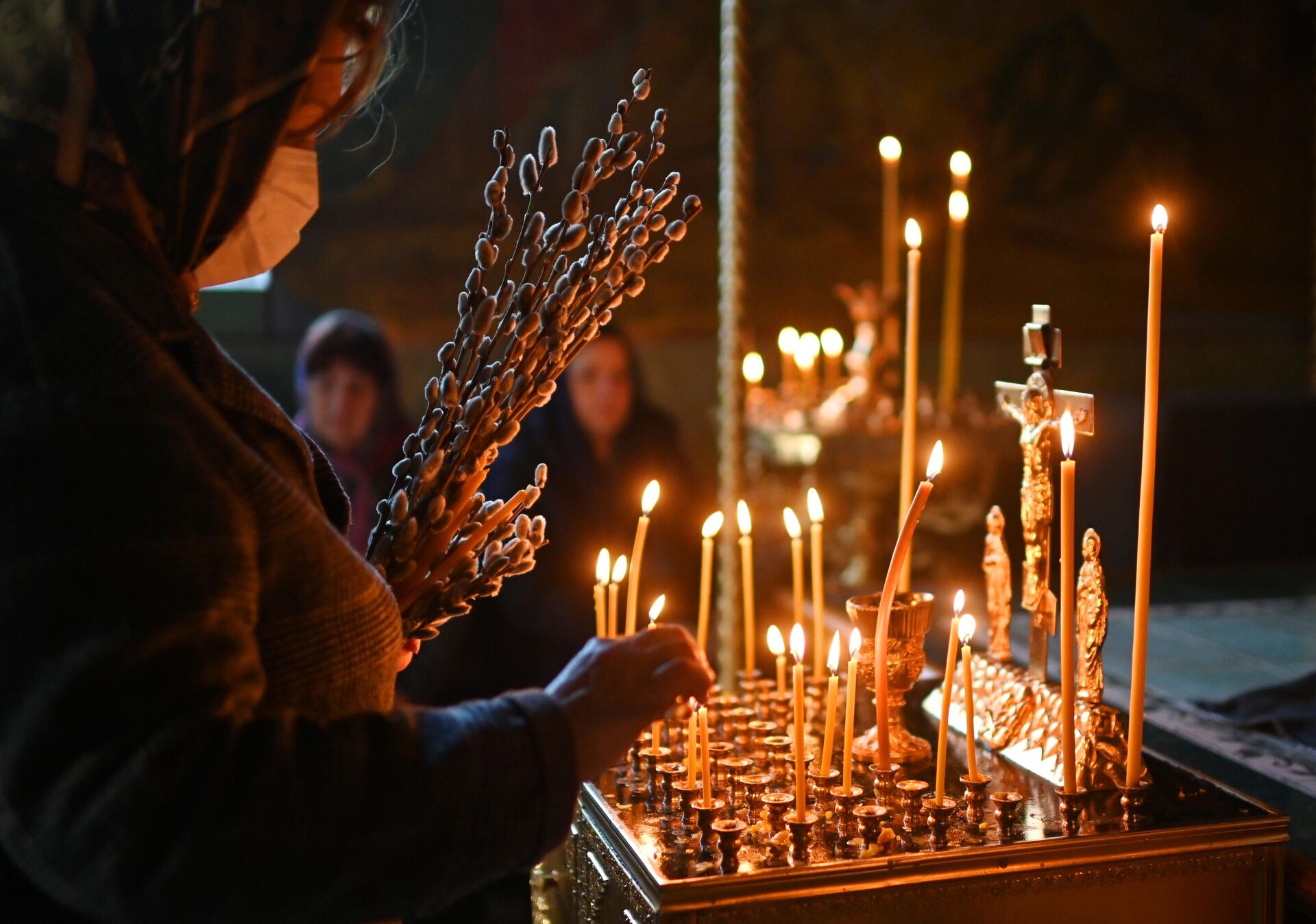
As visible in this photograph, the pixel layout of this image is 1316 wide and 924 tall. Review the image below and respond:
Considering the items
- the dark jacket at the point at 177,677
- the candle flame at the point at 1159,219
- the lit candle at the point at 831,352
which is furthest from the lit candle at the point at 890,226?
the dark jacket at the point at 177,677

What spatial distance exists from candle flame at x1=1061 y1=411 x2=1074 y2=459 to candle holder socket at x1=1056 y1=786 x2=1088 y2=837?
0.96 feet

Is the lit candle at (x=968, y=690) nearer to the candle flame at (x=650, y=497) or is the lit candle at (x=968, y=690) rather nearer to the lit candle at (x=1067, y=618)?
the lit candle at (x=1067, y=618)

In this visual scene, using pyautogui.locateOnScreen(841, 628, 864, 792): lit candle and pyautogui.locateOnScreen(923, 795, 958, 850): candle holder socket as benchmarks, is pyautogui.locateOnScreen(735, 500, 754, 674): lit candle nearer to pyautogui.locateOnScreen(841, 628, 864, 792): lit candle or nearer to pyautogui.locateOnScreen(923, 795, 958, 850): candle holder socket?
pyautogui.locateOnScreen(841, 628, 864, 792): lit candle

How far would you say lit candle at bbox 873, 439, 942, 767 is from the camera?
1073mm

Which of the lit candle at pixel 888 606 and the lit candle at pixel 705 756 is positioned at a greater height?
the lit candle at pixel 888 606

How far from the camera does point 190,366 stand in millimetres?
783

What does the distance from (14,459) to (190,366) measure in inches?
5.6

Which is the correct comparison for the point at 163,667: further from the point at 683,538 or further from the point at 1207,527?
the point at 1207,527

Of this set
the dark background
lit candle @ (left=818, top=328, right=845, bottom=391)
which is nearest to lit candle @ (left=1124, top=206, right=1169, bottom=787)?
lit candle @ (left=818, top=328, right=845, bottom=391)

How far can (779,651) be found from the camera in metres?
1.29

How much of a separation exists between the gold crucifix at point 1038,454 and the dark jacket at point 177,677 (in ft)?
2.29

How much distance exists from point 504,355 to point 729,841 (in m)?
0.43

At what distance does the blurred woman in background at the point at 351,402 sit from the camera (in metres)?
3.41

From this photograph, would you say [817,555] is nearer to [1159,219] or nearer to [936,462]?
[936,462]
